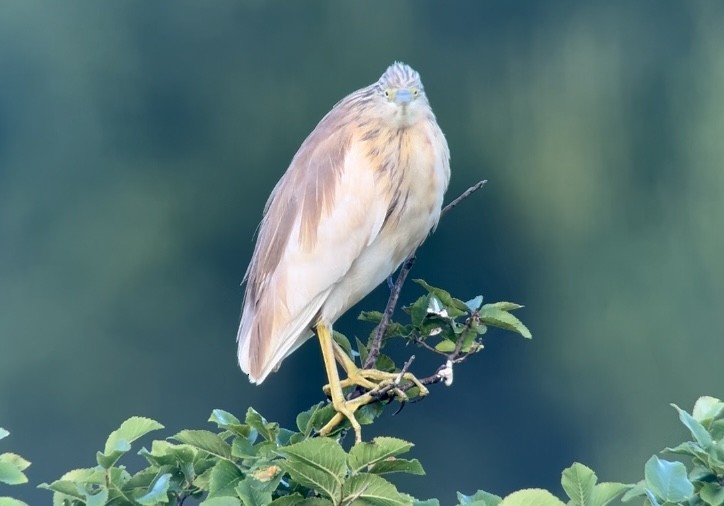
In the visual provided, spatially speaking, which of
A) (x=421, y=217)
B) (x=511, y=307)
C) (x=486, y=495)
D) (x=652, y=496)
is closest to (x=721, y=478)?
(x=652, y=496)

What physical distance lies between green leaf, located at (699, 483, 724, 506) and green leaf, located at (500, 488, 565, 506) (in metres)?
0.12

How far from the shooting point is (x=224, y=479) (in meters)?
0.73

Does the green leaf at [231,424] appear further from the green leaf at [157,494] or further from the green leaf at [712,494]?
the green leaf at [712,494]

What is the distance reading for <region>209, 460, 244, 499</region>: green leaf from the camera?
0.72 m

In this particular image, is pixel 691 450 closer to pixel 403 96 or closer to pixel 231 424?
pixel 231 424

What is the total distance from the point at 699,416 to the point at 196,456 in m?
0.40

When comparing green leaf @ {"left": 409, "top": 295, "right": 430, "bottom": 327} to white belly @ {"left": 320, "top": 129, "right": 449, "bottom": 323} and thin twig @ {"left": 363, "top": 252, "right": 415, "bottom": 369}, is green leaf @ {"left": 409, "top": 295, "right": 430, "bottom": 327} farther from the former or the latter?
white belly @ {"left": 320, "top": 129, "right": 449, "bottom": 323}

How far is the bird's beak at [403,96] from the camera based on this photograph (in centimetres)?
124

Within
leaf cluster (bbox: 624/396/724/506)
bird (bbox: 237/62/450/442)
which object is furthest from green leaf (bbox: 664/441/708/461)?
bird (bbox: 237/62/450/442)

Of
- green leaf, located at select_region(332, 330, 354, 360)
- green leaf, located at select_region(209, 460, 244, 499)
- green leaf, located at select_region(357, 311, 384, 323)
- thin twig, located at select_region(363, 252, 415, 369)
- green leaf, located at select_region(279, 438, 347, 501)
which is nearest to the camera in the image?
green leaf, located at select_region(279, 438, 347, 501)

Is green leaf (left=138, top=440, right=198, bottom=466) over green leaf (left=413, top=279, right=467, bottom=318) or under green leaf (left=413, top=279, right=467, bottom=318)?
under

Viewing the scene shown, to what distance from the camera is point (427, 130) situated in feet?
4.30

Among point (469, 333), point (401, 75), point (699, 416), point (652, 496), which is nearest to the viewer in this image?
point (652, 496)

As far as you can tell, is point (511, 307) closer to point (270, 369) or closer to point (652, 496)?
point (652, 496)
